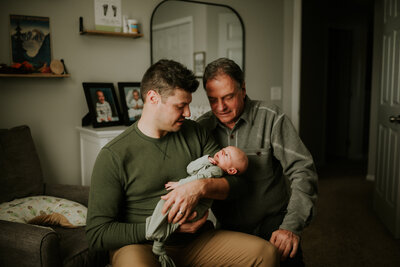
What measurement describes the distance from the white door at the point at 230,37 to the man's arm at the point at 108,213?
8.03 ft

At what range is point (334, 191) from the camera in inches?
161

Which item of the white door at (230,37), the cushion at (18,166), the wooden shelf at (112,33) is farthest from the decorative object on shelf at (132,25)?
the cushion at (18,166)

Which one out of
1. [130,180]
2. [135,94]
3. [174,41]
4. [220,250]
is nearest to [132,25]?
[174,41]

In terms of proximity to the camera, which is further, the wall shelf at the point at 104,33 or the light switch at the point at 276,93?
the light switch at the point at 276,93

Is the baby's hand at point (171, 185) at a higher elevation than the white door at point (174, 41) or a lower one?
lower

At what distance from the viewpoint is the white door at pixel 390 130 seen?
276cm

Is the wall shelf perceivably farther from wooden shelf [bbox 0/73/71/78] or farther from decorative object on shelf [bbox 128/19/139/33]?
wooden shelf [bbox 0/73/71/78]

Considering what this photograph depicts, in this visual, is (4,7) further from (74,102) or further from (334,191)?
(334,191)

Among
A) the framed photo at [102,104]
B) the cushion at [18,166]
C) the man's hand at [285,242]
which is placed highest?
the framed photo at [102,104]

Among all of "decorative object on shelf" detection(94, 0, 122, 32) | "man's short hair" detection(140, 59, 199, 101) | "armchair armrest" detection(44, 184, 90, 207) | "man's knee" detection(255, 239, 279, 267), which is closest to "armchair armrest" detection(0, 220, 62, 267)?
"armchair armrest" detection(44, 184, 90, 207)

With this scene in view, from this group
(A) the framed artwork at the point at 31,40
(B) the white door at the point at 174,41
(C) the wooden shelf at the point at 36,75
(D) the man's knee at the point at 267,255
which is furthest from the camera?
(B) the white door at the point at 174,41

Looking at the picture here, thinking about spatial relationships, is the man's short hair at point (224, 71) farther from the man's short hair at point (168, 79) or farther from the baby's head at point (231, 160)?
the baby's head at point (231, 160)

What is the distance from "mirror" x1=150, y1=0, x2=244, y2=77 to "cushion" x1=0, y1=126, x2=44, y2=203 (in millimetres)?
1331

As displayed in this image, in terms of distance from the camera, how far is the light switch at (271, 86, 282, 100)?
12.8 feet
